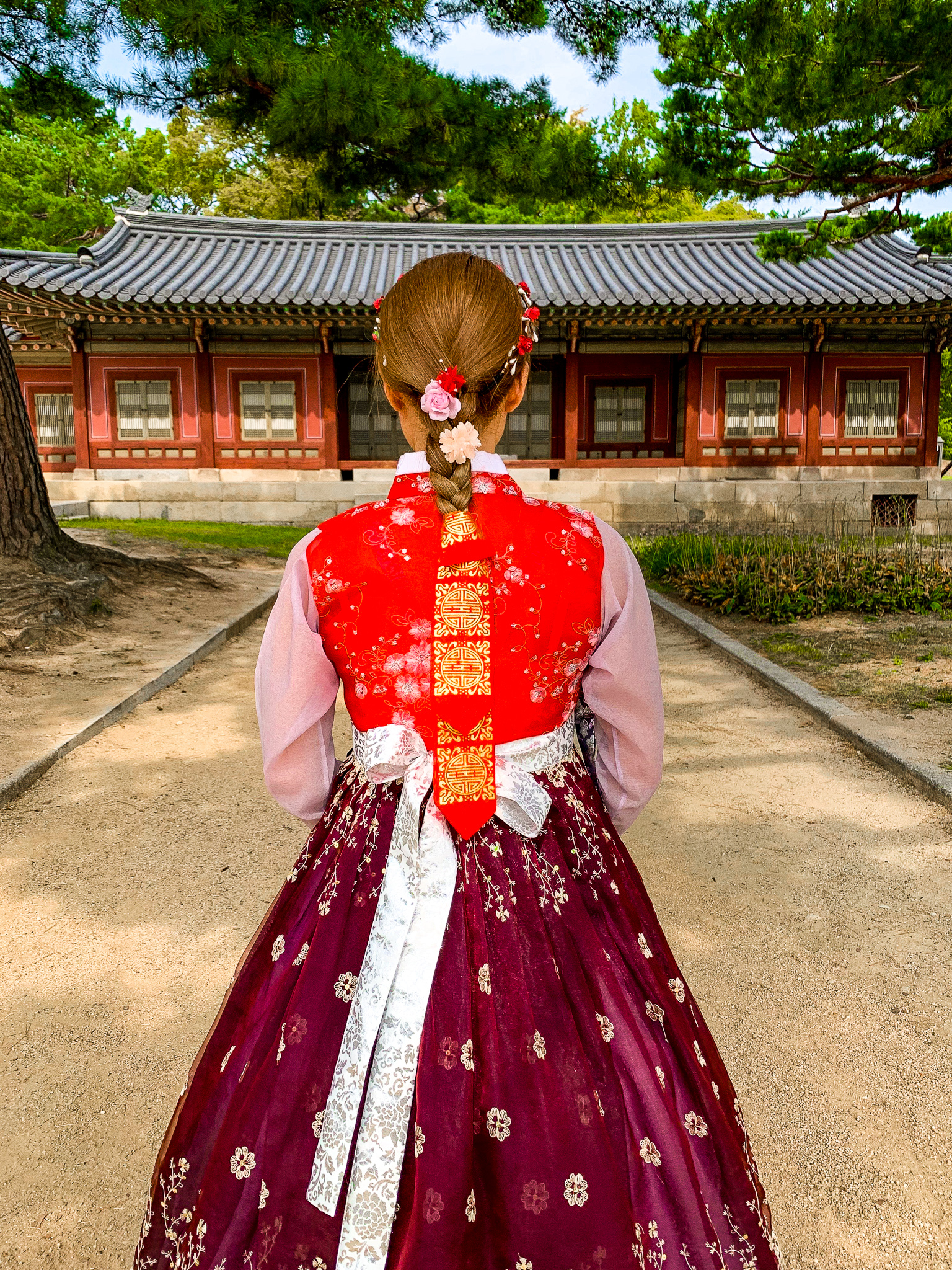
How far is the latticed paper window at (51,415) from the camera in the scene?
1575cm

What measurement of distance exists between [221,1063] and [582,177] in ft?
19.5

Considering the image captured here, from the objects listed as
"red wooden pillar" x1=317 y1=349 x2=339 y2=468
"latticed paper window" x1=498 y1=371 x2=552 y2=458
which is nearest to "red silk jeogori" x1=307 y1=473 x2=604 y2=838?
"red wooden pillar" x1=317 y1=349 x2=339 y2=468

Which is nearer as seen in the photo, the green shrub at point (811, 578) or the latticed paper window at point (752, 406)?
the green shrub at point (811, 578)

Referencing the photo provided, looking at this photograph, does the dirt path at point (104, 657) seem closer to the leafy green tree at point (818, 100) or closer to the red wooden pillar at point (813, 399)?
the leafy green tree at point (818, 100)

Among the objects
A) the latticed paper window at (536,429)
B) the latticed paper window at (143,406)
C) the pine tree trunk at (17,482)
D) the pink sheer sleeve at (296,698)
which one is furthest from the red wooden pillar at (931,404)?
the pink sheer sleeve at (296,698)

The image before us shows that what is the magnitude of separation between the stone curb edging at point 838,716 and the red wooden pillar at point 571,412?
8156 millimetres

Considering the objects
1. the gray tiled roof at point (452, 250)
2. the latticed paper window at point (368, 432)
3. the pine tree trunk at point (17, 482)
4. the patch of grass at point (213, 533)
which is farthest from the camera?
the latticed paper window at point (368, 432)

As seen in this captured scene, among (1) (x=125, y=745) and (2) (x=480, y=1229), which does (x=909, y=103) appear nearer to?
(1) (x=125, y=745)

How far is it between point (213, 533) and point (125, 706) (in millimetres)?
7861

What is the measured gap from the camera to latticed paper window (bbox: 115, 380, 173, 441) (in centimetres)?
1473

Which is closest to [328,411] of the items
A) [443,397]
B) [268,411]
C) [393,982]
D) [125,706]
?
[268,411]

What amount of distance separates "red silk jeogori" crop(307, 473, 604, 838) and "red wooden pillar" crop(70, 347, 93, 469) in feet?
48.9

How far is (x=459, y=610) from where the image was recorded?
1.26 metres

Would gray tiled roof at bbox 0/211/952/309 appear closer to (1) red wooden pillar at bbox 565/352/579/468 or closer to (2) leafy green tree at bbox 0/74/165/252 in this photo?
(1) red wooden pillar at bbox 565/352/579/468
